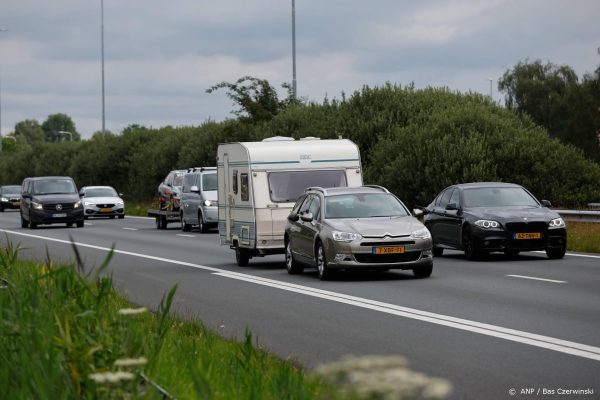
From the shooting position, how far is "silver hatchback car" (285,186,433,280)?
2009 centimetres

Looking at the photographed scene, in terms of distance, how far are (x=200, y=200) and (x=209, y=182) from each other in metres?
0.95

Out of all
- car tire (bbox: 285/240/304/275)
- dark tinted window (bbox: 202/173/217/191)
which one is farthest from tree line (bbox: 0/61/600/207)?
car tire (bbox: 285/240/304/275)

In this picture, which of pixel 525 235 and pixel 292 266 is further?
pixel 525 235

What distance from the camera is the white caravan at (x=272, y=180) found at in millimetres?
24344

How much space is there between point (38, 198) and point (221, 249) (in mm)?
19273

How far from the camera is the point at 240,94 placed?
6188 cm

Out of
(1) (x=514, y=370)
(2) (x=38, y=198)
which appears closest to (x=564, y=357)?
(1) (x=514, y=370)

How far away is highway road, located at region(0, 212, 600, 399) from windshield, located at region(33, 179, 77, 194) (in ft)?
74.8

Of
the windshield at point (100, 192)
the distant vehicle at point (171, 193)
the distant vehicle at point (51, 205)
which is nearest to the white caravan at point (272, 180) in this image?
the distant vehicle at point (171, 193)

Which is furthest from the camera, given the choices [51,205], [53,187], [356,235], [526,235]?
[53,187]

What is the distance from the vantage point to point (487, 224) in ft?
81.7

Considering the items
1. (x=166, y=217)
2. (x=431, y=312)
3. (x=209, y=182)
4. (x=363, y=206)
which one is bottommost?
(x=431, y=312)

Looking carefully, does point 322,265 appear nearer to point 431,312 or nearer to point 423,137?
point 431,312

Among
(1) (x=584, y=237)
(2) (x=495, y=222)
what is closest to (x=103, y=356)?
(2) (x=495, y=222)
